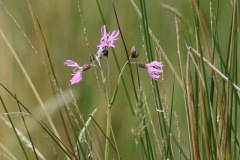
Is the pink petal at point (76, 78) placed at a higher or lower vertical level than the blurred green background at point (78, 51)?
higher

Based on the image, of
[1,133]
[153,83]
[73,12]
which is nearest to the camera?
[153,83]

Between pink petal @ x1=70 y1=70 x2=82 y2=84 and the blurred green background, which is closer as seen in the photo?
pink petal @ x1=70 y1=70 x2=82 y2=84

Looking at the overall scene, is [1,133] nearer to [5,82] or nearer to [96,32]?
[5,82]

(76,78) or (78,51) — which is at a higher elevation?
(76,78)

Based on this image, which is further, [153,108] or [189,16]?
[189,16]

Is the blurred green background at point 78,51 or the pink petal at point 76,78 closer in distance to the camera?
the pink petal at point 76,78

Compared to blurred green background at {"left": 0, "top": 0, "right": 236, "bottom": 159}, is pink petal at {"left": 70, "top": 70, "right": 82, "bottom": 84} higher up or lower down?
higher up

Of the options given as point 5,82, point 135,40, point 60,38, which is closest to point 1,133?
point 5,82

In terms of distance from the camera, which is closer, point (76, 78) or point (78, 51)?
point (76, 78)
